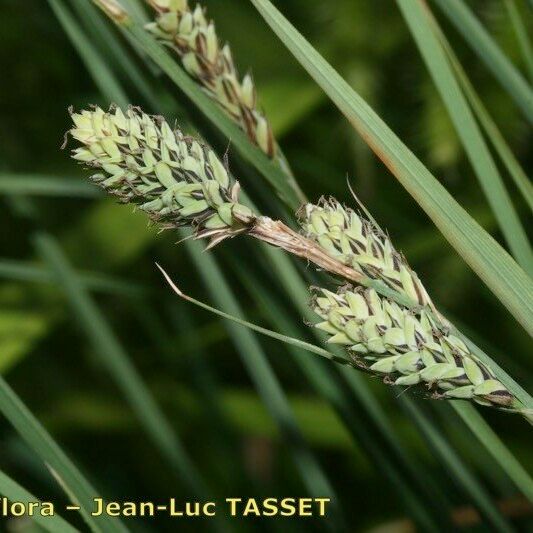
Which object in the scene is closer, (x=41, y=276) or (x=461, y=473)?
(x=461, y=473)

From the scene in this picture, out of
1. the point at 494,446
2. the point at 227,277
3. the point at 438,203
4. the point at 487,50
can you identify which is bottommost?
the point at 494,446

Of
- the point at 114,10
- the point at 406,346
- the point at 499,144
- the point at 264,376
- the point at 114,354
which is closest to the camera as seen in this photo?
the point at 406,346

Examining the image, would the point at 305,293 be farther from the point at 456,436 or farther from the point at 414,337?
the point at 456,436

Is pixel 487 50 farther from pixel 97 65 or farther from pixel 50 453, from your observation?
pixel 50 453

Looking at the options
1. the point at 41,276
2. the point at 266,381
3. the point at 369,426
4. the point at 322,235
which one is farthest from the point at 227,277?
the point at 322,235

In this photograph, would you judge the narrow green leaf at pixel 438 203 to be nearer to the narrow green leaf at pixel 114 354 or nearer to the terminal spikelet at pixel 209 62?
the terminal spikelet at pixel 209 62

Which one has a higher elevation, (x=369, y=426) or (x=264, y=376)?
(x=264, y=376)
